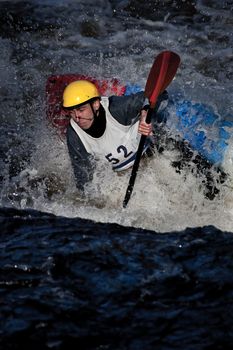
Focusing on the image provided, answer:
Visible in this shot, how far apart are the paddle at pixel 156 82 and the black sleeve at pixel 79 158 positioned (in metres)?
0.36

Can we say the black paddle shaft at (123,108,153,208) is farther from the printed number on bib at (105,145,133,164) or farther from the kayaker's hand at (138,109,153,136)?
the printed number on bib at (105,145,133,164)

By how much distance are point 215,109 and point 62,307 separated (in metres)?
3.00

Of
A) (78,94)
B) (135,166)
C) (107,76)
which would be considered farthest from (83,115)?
(107,76)

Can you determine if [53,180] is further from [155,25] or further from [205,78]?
[155,25]

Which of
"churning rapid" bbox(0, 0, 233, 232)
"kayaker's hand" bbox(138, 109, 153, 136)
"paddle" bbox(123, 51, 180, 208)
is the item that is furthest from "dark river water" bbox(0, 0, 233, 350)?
"kayaker's hand" bbox(138, 109, 153, 136)

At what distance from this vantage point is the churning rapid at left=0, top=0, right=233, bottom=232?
5.20 m

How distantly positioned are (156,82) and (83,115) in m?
0.62

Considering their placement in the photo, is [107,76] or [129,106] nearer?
[129,106]

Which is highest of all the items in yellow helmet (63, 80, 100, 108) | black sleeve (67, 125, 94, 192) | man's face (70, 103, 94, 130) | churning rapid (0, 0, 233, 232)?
yellow helmet (63, 80, 100, 108)

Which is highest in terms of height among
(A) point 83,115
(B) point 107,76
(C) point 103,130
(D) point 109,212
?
(A) point 83,115

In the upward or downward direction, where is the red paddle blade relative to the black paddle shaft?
upward

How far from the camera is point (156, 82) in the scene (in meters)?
4.79

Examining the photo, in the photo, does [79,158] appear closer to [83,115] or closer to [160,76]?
[83,115]

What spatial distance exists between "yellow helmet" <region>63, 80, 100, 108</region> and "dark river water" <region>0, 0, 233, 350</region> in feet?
2.52
